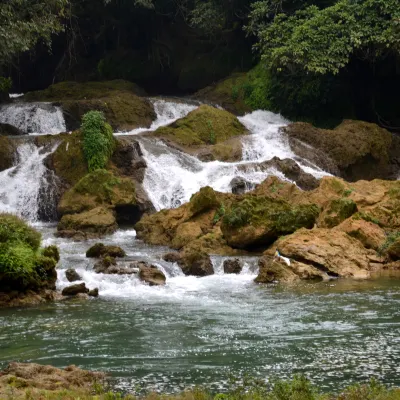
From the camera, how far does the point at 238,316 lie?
13.2 metres

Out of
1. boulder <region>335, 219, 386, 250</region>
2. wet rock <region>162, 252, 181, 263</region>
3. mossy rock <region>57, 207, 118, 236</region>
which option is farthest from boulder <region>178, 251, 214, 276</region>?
A: mossy rock <region>57, 207, 118, 236</region>

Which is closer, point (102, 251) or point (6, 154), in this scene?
point (102, 251)

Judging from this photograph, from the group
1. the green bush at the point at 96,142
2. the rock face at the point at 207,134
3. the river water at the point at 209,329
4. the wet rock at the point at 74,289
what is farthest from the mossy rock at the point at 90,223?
the wet rock at the point at 74,289

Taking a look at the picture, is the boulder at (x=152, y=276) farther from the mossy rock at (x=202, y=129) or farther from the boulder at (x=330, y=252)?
the mossy rock at (x=202, y=129)

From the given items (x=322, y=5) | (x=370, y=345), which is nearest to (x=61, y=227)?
(x=370, y=345)

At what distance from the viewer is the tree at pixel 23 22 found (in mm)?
22844

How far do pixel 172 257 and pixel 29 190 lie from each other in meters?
9.05

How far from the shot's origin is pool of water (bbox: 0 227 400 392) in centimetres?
984

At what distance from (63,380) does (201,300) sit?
6137 millimetres

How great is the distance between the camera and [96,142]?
88.0 feet

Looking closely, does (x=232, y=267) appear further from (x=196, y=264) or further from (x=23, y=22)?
(x=23, y=22)

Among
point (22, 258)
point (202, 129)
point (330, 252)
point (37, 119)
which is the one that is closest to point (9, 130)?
point (37, 119)

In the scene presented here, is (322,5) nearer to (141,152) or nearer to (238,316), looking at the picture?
(141,152)

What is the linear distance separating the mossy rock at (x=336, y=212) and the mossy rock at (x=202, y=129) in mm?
10660
